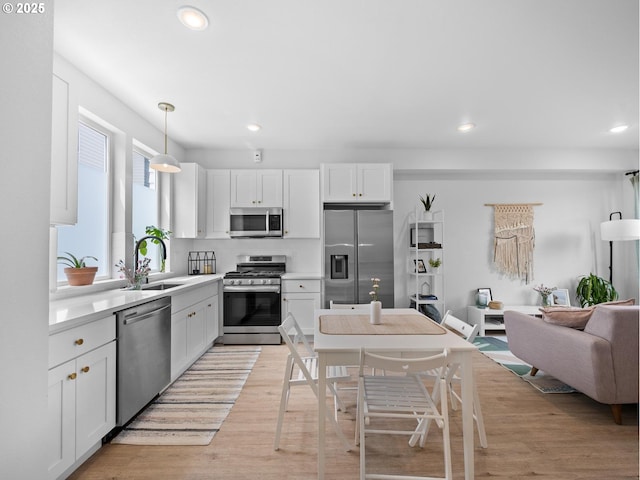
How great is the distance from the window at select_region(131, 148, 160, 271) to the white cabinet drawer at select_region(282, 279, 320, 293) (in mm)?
1685

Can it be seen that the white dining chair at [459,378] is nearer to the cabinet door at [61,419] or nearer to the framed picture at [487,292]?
the cabinet door at [61,419]

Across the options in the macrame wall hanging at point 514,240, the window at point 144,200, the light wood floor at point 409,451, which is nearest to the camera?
the light wood floor at point 409,451

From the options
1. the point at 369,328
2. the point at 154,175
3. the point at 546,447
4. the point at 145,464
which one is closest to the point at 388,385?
the point at 369,328

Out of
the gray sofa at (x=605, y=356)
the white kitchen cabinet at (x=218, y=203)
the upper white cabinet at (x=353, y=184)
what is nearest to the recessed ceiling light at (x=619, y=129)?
the upper white cabinet at (x=353, y=184)

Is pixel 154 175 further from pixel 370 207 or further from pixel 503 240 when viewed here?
pixel 503 240

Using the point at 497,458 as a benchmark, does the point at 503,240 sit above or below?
above

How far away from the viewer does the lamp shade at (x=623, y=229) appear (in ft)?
14.5

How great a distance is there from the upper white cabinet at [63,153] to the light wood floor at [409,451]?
5.07 ft

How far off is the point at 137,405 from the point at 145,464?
506mm

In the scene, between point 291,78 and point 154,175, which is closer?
point 291,78

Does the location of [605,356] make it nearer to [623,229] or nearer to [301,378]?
[301,378]

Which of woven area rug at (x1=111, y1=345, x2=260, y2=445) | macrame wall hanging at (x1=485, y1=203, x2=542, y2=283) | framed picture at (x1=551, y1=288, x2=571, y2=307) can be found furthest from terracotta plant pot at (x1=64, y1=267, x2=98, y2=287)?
framed picture at (x1=551, y1=288, x2=571, y2=307)

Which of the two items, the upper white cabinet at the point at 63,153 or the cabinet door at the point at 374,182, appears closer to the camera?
the upper white cabinet at the point at 63,153

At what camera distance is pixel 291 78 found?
2854 millimetres
